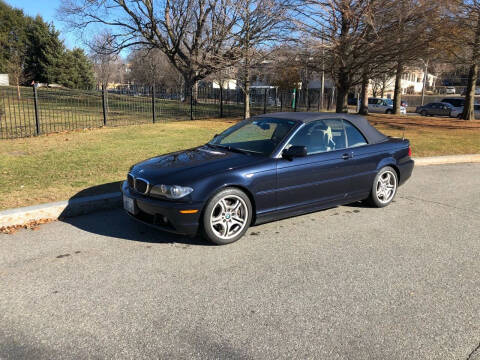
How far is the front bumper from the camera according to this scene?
4.07 metres

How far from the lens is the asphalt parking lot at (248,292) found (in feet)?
8.70

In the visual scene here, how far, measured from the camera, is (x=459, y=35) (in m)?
18.0

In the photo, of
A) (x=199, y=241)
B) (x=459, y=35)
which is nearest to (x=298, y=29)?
(x=459, y=35)

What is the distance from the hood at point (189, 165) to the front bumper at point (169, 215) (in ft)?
0.74

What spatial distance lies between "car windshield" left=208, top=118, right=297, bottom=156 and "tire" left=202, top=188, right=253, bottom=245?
74cm

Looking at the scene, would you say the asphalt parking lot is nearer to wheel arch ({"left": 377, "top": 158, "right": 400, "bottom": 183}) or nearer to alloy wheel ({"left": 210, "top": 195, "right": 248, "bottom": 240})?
alloy wheel ({"left": 210, "top": 195, "right": 248, "bottom": 240})

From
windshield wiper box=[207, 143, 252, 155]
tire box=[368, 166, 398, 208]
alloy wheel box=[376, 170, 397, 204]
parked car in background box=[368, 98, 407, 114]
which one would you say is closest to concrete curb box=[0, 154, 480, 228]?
windshield wiper box=[207, 143, 252, 155]

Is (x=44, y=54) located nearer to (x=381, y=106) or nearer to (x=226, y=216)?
(x=381, y=106)

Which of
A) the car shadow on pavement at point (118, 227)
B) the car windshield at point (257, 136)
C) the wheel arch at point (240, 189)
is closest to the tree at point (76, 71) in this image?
the car shadow on pavement at point (118, 227)

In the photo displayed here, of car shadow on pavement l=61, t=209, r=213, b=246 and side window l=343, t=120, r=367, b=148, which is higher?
side window l=343, t=120, r=367, b=148

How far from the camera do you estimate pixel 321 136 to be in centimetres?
520

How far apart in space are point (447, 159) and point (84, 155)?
9008 millimetres

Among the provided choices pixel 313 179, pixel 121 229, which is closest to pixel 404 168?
pixel 313 179

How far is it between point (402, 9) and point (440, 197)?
33.3 feet
